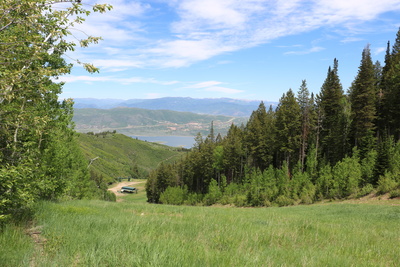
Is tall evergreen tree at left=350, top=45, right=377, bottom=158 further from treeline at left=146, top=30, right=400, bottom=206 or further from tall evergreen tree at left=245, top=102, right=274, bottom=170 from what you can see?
tall evergreen tree at left=245, top=102, right=274, bottom=170

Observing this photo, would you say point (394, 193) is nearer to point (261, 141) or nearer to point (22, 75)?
point (261, 141)

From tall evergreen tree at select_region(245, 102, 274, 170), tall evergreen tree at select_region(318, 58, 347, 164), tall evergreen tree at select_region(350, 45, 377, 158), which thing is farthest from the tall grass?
tall evergreen tree at select_region(245, 102, 274, 170)

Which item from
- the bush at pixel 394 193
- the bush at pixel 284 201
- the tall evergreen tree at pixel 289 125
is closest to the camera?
the bush at pixel 394 193

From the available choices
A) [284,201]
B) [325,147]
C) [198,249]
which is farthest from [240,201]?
[198,249]

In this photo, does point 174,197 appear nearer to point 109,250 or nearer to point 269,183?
point 269,183

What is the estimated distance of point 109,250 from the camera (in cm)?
429

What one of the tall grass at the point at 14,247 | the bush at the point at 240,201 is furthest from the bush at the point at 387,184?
the tall grass at the point at 14,247

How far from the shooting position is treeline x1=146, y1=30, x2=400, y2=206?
3628 centimetres

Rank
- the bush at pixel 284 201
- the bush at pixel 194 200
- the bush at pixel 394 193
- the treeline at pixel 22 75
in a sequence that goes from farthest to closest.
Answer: the bush at pixel 194 200 → the bush at pixel 284 201 → the bush at pixel 394 193 → the treeline at pixel 22 75

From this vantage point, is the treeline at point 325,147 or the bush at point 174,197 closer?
the treeline at point 325,147

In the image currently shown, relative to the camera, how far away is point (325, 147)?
178ft

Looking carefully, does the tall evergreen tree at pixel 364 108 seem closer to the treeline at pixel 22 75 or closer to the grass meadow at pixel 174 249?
the grass meadow at pixel 174 249

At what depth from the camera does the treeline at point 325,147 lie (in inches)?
1428

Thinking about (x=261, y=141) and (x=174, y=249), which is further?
(x=261, y=141)
